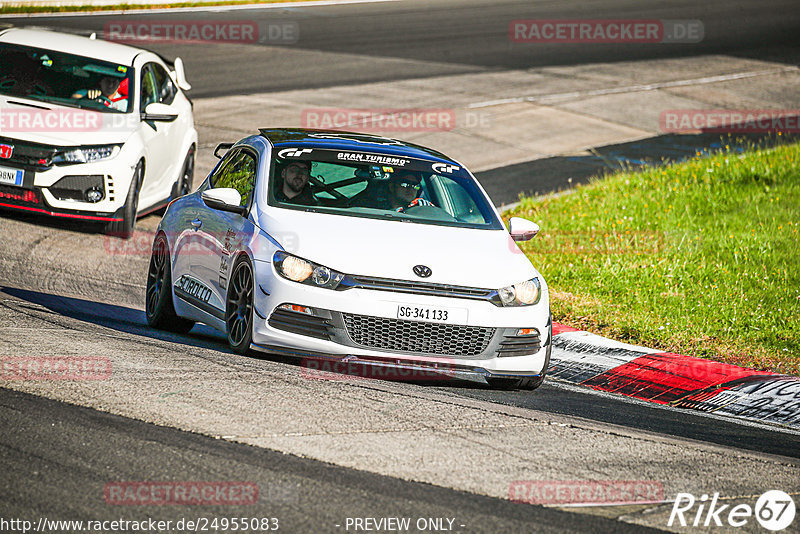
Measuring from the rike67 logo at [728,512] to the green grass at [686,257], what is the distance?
4047 mm

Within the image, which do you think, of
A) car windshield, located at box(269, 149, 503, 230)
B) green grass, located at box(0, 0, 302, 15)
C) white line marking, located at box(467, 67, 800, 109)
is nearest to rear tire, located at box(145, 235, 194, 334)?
car windshield, located at box(269, 149, 503, 230)

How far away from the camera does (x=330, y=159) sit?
8273 mm

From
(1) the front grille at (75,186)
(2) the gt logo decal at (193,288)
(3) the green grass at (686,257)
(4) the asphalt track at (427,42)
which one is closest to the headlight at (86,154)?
(1) the front grille at (75,186)

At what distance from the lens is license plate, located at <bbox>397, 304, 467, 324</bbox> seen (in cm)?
694

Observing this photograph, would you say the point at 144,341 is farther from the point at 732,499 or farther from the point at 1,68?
the point at 1,68

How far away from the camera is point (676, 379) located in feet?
28.0

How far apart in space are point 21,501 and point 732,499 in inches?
125

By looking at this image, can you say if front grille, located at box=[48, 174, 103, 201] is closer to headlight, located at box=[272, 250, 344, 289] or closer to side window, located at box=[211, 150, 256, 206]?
side window, located at box=[211, 150, 256, 206]

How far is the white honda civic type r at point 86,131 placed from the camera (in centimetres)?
1142

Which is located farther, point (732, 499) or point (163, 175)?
point (163, 175)

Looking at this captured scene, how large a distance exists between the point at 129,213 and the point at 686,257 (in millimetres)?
5834

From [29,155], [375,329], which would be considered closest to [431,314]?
[375,329]

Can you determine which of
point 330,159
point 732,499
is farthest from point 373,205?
point 732,499

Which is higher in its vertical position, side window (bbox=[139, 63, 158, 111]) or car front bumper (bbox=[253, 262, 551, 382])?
side window (bbox=[139, 63, 158, 111])
